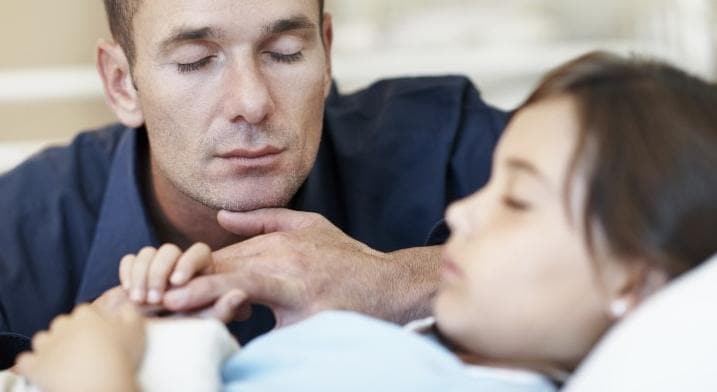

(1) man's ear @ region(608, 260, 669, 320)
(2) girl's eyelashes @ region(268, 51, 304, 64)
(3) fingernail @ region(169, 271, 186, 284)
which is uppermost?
(2) girl's eyelashes @ region(268, 51, 304, 64)

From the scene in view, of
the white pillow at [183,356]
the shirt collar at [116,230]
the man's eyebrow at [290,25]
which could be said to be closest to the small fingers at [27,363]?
the white pillow at [183,356]

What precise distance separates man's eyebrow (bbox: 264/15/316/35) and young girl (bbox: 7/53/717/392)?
507 millimetres

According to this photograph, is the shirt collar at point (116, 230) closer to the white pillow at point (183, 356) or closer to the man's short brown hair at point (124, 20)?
the man's short brown hair at point (124, 20)

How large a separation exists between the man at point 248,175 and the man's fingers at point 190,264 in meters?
0.01

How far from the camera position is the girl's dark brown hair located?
2.74 feet

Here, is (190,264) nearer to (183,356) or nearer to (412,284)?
(183,356)

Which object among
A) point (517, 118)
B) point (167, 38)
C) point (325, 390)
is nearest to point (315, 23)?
point (167, 38)

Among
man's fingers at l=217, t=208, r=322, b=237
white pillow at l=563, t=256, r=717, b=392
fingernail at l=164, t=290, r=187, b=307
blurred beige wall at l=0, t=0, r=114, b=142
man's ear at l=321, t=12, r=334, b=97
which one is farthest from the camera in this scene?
blurred beige wall at l=0, t=0, r=114, b=142

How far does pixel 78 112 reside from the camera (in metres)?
2.82

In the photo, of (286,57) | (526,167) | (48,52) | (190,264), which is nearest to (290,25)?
(286,57)

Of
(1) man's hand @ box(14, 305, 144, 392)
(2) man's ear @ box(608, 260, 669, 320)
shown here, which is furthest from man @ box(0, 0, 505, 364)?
(2) man's ear @ box(608, 260, 669, 320)

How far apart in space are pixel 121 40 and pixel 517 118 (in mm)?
774

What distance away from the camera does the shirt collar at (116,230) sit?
1.42 metres

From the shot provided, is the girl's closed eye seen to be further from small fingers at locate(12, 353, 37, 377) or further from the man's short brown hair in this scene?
small fingers at locate(12, 353, 37, 377)
